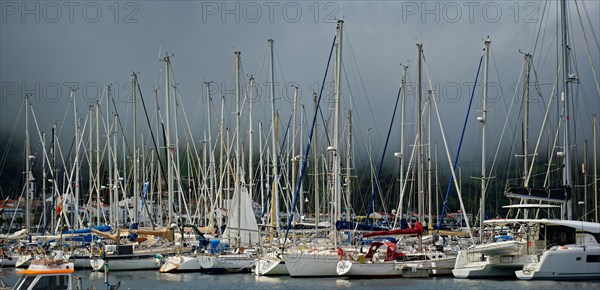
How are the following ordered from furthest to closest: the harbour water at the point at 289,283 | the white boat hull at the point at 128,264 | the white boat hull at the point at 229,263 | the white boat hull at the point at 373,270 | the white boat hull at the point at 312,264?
the white boat hull at the point at 128,264
the white boat hull at the point at 229,263
the white boat hull at the point at 312,264
the white boat hull at the point at 373,270
the harbour water at the point at 289,283

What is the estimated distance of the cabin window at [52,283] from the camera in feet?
118

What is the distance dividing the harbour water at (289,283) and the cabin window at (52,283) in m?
7.22

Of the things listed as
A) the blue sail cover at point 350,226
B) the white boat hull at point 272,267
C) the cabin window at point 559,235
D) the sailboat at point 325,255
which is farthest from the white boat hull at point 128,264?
the cabin window at point 559,235

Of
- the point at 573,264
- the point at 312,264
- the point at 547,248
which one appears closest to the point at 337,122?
the point at 312,264

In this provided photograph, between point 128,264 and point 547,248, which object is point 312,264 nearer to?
point 547,248

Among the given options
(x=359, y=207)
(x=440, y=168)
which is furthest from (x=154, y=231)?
(x=359, y=207)

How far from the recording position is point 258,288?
50875 mm

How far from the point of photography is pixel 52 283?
3628 centimetres

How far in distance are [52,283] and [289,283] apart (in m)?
18.0

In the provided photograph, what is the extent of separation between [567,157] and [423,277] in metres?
10.1

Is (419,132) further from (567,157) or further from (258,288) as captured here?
(258,288)

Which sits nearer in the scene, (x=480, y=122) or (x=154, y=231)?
(x=480, y=122)

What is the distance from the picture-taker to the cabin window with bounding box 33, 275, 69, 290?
118 feet

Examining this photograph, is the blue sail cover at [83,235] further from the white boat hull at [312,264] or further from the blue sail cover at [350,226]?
the blue sail cover at [350,226]
